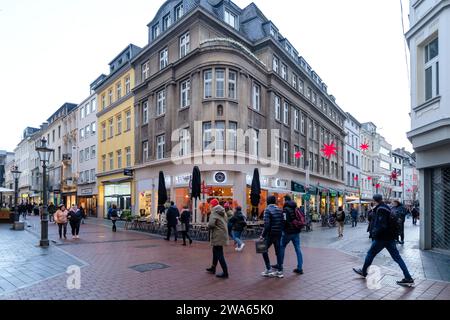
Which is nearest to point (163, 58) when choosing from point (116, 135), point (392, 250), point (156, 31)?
point (156, 31)

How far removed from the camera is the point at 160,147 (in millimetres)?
27484

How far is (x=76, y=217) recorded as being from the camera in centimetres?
1664

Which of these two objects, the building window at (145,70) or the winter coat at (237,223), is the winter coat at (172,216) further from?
the building window at (145,70)

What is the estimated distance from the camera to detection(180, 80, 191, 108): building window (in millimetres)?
24500

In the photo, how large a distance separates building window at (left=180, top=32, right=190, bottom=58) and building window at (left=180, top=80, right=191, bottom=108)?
199 centimetres

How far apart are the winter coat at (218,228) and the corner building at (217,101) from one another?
43.5ft

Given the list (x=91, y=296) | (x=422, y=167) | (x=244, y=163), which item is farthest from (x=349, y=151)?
(x=91, y=296)

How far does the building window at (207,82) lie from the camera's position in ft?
76.0

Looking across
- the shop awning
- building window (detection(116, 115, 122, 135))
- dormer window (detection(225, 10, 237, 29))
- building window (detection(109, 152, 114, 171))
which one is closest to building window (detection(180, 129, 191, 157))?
dormer window (detection(225, 10, 237, 29))

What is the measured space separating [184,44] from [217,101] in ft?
18.5

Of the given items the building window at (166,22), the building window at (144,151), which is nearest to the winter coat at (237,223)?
the building window at (144,151)

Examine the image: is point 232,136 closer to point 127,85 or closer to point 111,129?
point 127,85
